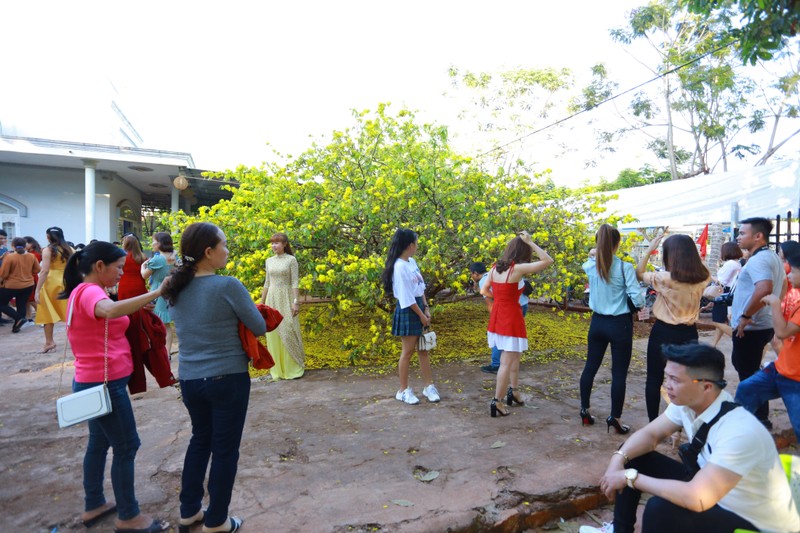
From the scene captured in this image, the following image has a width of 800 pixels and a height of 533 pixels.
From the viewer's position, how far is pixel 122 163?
520 inches

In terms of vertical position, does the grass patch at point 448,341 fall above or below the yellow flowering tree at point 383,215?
below

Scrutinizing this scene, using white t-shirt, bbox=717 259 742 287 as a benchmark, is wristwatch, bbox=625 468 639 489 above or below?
below

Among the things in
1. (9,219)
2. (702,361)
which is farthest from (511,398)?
(9,219)

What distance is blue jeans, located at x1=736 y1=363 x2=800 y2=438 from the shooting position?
2783mm

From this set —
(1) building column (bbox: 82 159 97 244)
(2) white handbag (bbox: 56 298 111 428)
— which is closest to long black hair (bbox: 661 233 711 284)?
(2) white handbag (bbox: 56 298 111 428)

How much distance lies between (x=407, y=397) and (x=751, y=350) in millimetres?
2923

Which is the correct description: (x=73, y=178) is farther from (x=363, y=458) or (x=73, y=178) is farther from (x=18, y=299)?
(x=363, y=458)

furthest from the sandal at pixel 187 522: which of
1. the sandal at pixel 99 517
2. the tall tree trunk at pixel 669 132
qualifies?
the tall tree trunk at pixel 669 132

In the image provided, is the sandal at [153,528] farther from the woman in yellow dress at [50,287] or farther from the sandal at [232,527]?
the woman in yellow dress at [50,287]

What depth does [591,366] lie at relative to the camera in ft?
13.1

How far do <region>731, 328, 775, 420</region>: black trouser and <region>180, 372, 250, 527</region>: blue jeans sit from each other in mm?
3786

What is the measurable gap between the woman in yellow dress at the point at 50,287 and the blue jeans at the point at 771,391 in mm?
7679

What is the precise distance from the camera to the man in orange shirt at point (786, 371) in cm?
276

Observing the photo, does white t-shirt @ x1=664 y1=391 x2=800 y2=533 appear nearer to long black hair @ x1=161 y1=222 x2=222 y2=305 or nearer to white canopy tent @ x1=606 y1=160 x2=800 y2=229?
long black hair @ x1=161 y1=222 x2=222 y2=305
